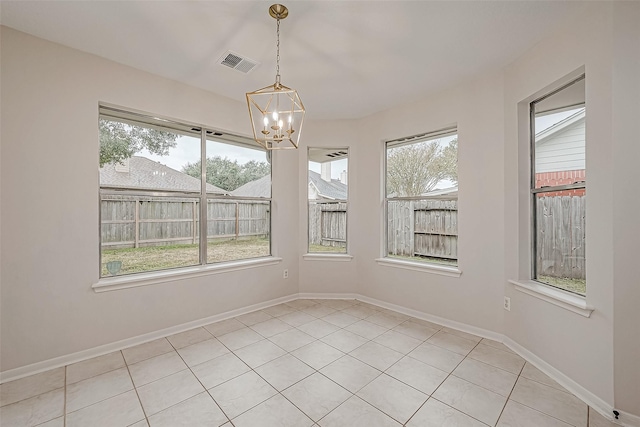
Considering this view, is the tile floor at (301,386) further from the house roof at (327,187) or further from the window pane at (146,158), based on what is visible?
the house roof at (327,187)

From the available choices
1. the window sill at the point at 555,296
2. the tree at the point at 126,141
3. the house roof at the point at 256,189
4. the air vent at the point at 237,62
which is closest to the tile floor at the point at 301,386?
the window sill at the point at 555,296

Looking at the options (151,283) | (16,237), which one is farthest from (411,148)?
(16,237)

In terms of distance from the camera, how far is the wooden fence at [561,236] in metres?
2.15

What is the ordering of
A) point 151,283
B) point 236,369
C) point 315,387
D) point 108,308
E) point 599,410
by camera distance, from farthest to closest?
point 151,283, point 108,308, point 236,369, point 315,387, point 599,410

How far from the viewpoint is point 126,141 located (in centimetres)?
282

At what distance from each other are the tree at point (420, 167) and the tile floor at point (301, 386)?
1.79m

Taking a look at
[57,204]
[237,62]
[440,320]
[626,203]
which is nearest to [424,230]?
[440,320]

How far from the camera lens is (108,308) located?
8.42ft

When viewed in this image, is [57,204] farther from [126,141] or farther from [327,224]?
[327,224]

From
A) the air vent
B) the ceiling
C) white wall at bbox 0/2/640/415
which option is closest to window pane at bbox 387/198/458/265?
white wall at bbox 0/2/640/415

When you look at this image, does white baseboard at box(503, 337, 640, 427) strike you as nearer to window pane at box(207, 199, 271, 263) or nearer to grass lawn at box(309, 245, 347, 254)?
grass lawn at box(309, 245, 347, 254)

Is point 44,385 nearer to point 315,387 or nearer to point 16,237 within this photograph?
point 16,237

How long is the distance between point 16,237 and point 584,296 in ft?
14.5

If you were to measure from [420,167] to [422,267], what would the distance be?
51.4 inches
